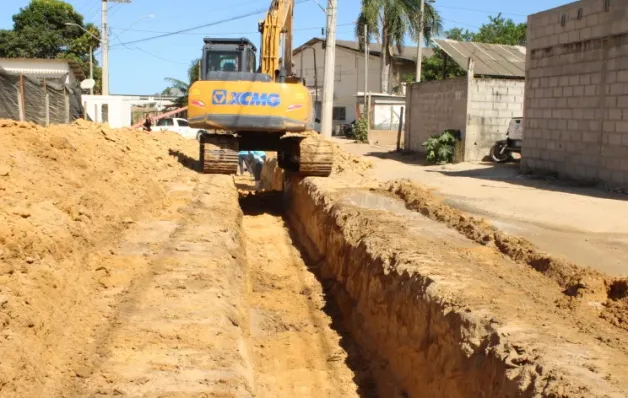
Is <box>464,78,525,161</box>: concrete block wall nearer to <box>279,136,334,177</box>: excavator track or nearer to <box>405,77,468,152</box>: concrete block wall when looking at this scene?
<box>405,77,468,152</box>: concrete block wall

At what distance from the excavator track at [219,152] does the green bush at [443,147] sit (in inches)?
338

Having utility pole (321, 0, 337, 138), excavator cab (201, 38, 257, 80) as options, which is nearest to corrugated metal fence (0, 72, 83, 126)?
excavator cab (201, 38, 257, 80)

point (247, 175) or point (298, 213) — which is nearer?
point (298, 213)

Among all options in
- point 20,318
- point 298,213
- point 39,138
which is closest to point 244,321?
point 20,318

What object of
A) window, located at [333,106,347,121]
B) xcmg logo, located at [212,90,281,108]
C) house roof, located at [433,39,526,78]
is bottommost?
window, located at [333,106,347,121]

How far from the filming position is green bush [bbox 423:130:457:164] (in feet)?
70.6

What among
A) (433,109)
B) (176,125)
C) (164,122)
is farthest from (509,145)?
(164,122)

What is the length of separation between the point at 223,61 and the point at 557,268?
392 inches

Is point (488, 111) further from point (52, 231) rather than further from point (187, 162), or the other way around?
point (52, 231)

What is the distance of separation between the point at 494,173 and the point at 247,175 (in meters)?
7.78

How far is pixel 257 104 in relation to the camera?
44.7ft

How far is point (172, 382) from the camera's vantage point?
4.31 meters

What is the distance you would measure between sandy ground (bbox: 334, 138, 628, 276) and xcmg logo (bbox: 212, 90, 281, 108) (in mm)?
3683

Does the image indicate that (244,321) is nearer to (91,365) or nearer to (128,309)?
(128,309)
